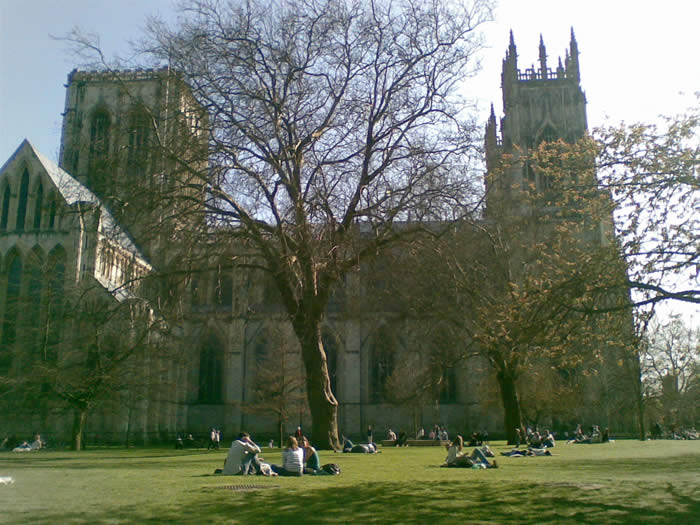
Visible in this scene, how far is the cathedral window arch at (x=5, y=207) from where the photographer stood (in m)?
43.2

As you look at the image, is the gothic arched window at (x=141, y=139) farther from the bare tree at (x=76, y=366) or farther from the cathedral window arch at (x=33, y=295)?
the cathedral window arch at (x=33, y=295)

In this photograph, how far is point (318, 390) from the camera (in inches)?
842

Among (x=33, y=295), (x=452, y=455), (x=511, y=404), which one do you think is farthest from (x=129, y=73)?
(x=33, y=295)

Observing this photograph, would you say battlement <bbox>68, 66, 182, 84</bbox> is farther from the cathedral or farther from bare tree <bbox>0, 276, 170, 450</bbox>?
bare tree <bbox>0, 276, 170, 450</bbox>

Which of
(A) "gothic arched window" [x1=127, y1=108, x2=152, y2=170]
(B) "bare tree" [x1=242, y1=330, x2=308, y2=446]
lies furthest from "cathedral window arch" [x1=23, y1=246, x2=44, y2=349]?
(A) "gothic arched window" [x1=127, y1=108, x2=152, y2=170]

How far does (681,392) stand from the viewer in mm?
65062

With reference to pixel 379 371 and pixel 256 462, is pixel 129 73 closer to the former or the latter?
pixel 256 462

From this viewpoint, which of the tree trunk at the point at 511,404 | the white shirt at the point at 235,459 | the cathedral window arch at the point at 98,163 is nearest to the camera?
the white shirt at the point at 235,459

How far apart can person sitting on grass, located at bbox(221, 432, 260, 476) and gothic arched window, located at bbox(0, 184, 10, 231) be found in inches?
1415

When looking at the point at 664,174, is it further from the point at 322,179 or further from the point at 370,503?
the point at 322,179

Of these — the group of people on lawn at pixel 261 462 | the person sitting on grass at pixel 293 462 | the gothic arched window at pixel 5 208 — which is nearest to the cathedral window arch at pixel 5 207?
the gothic arched window at pixel 5 208

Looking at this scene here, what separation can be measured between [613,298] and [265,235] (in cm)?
1066

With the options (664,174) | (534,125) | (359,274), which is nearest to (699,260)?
(664,174)

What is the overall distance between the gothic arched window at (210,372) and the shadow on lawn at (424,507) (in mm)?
45046
